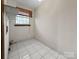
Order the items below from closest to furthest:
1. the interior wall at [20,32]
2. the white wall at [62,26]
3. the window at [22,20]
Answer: the white wall at [62,26] → the interior wall at [20,32] → the window at [22,20]

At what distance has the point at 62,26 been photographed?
9.10ft

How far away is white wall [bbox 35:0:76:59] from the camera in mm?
2369

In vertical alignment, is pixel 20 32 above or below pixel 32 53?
above

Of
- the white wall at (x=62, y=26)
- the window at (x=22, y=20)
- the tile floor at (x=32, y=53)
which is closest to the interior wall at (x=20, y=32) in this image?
the window at (x=22, y=20)

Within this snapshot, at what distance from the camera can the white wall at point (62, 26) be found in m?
2.37

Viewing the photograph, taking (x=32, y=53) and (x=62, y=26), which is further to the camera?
(x=62, y=26)

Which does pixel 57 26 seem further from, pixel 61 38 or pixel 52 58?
pixel 52 58

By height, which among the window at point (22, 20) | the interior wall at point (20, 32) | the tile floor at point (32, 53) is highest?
the window at point (22, 20)

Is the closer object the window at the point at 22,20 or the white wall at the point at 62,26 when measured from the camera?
the white wall at the point at 62,26

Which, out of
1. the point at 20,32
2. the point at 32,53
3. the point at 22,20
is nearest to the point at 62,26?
the point at 32,53

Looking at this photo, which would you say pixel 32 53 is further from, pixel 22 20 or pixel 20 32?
pixel 22 20

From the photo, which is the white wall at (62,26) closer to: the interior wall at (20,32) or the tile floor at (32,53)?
the tile floor at (32,53)

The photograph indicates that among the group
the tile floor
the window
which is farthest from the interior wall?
the tile floor

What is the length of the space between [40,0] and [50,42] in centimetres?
213
